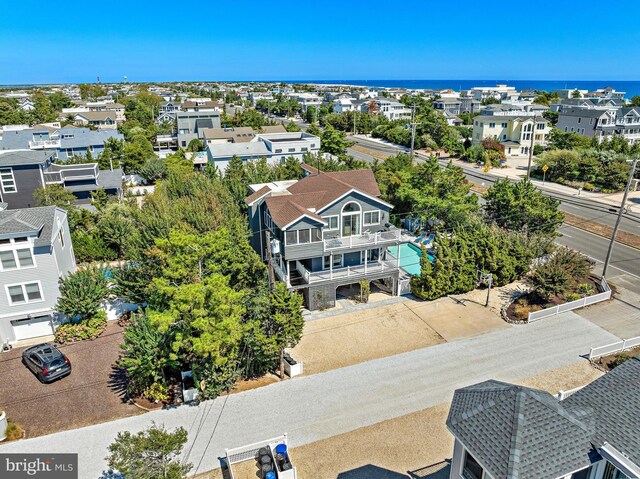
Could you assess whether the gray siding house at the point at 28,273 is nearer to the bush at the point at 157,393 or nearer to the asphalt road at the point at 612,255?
the bush at the point at 157,393

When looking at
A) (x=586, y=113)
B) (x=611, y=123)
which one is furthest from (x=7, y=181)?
(x=611, y=123)

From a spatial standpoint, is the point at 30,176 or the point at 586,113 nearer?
the point at 30,176

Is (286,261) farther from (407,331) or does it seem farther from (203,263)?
(407,331)

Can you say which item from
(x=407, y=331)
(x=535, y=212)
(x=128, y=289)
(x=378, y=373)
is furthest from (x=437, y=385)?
(x=535, y=212)

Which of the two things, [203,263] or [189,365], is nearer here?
[189,365]

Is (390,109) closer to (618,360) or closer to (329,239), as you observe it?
(329,239)

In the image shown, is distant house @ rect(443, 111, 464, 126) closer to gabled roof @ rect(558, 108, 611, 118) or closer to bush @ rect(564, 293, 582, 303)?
gabled roof @ rect(558, 108, 611, 118)
